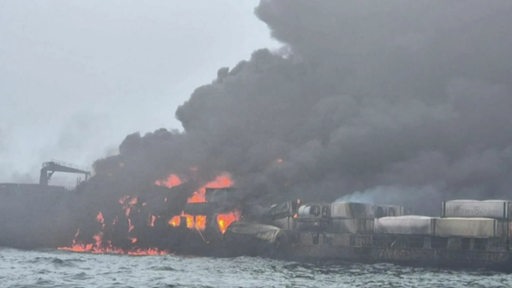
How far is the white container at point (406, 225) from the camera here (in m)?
118

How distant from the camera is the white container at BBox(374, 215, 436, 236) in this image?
117625 millimetres

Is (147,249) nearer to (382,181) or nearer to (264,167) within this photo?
(264,167)

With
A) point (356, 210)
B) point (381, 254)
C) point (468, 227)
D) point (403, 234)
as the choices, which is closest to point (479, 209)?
point (468, 227)

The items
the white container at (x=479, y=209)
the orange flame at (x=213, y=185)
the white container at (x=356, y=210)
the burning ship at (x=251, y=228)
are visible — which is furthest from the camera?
the orange flame at (x=213, y=185)

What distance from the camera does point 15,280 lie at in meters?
71.3

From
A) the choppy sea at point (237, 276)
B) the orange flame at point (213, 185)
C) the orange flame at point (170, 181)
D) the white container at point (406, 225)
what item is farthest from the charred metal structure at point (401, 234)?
the orange flame at point (170, 181)

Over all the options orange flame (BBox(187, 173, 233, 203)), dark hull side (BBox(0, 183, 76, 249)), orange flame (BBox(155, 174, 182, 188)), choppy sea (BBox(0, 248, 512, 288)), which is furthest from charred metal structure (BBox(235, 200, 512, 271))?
dark hull side (BBox(0, 183, 76, 249))

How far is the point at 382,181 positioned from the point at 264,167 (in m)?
29.1

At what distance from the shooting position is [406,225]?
120000mm

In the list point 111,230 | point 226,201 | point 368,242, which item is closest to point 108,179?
point 111,230

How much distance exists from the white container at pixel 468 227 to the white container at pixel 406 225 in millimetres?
1426

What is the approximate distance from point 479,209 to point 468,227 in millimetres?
3949

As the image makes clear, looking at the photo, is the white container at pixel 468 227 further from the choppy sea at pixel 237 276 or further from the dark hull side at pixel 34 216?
the dark hull side at pixel 34 216

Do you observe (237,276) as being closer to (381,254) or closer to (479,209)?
(381,254)
